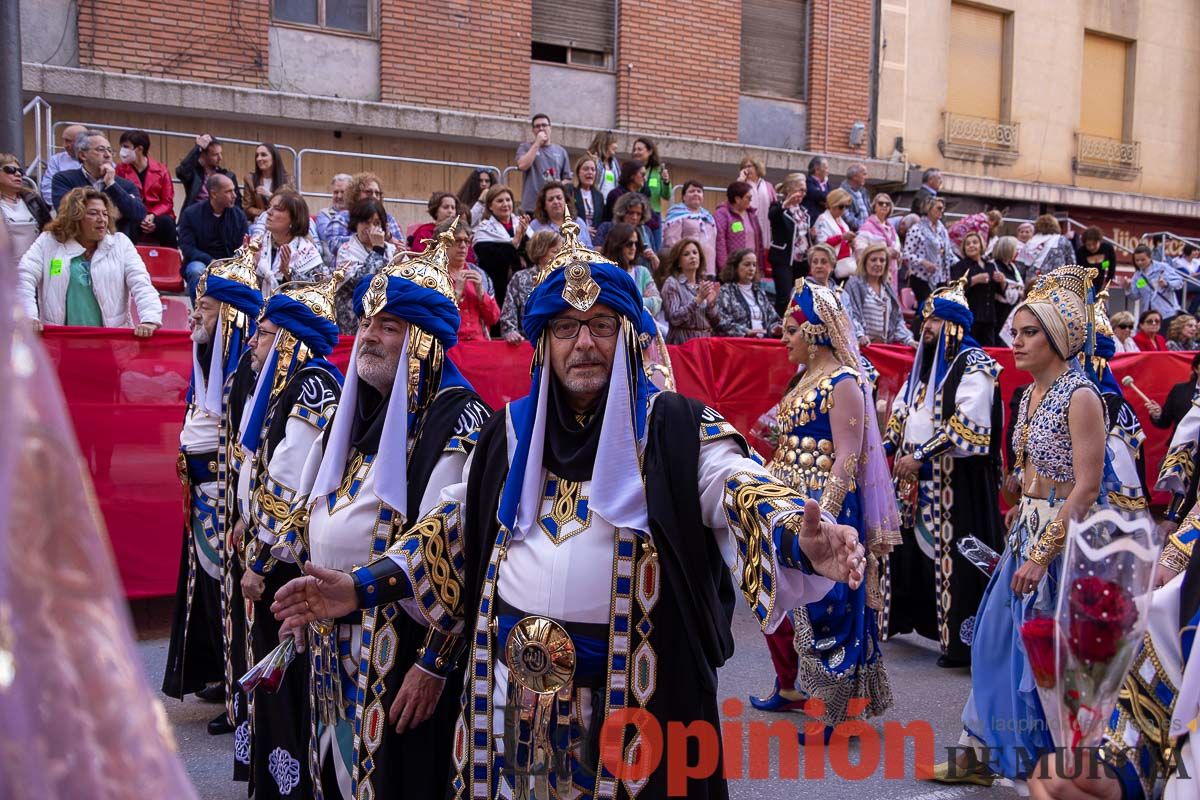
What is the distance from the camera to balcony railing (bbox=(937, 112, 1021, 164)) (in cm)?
2030

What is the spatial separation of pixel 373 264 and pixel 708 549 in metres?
6.36

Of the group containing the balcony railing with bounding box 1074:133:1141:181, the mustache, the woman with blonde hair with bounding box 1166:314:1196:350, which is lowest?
the woman with blonde hair with bounding box 1166:314:1196:350

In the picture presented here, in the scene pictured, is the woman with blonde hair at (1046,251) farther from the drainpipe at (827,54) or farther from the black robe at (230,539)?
the black robe at (230,539)

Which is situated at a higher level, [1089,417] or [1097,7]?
[1097,7]

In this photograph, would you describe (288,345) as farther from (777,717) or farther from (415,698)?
(777,717)

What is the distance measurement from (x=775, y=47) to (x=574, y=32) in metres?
3.67

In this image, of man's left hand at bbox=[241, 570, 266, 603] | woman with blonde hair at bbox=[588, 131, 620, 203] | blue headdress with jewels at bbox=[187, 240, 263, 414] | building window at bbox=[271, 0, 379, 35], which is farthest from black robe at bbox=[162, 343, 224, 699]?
building window at bbox=[271, 0, 379, 35]

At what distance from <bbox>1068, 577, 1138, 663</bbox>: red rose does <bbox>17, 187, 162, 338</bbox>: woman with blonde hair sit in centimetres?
723

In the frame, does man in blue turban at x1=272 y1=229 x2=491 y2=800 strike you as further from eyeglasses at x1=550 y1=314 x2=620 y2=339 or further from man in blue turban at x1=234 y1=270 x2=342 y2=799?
eyeglasses at x1=550 y1=314 x2=620 y2=339

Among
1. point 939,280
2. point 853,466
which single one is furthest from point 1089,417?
point 939,280

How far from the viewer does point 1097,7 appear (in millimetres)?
22234

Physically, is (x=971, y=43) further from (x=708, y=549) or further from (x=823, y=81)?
(x=708, y=549)

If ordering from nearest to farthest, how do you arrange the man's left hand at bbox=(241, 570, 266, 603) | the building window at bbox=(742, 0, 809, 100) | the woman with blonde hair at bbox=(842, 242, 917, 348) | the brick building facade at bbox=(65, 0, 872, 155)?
the man's left hand at bbox=(241, 570, 266, 603) < the woman with blonde hair at bbox=(842, 242, 917, 348) < the brick building facade at bbox=(65, 0, 872, 155) < the building window at bbox=(742, 0, 809, 100)

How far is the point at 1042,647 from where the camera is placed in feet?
6.07
